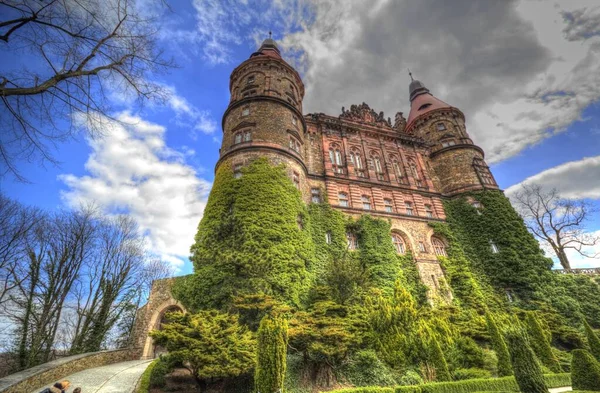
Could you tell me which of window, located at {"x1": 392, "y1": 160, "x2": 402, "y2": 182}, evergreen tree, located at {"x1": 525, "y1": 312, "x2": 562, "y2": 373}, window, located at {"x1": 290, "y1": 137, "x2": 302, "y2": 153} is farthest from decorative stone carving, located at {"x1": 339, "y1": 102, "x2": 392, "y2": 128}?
evergreen tree, located at {"x1": 525, "y1": 312, "x2": 562, "y2": 373}

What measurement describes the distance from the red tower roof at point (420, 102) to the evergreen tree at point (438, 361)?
30628 mm

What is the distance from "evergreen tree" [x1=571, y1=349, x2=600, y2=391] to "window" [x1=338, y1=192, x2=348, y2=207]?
16.1 meters

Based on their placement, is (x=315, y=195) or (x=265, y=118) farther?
Answer: (x=315, y=195)

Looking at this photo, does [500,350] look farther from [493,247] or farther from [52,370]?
[52,370]

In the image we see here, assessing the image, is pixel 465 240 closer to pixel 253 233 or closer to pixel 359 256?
pixel 359 256

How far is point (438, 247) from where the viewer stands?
83.0 feet

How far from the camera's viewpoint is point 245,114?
23.0m

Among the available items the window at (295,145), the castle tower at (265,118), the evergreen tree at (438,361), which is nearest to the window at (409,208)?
the castle tower at (265,118)

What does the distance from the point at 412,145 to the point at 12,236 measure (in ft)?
119

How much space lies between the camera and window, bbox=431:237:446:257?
2488cm

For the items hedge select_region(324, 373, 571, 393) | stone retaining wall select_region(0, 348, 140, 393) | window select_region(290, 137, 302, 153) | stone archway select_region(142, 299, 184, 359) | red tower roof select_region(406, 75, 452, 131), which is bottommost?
hedge select_region(324, 373, 571, 393)

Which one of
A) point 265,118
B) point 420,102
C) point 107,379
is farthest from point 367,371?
point 420,102

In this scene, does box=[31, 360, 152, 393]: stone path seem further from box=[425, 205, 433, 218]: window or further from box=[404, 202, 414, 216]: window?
box=[425, 205, 433, 218]: window

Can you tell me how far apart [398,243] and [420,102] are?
24493 millimetres
